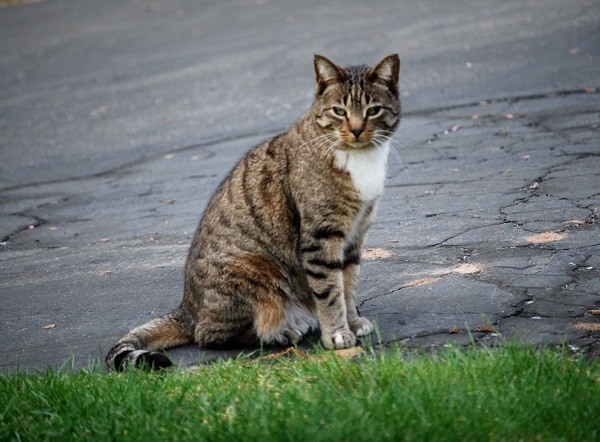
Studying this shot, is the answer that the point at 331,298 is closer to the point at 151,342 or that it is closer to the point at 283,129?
the point at 151,342

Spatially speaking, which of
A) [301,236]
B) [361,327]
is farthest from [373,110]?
[361,327]

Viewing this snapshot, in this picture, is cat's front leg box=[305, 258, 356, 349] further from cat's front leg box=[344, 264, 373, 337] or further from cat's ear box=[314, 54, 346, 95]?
cat's ear box=[314, 54, 346, 95]

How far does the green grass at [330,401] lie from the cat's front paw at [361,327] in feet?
1.37

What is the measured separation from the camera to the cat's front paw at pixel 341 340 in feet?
16.3

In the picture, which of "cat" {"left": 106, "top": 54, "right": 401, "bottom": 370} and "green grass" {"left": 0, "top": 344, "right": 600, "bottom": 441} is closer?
"green grass" {"left": 0, "top": 344, "right": 600, "bottom": 441}

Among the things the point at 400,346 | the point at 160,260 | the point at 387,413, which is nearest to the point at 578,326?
the point at 400,346

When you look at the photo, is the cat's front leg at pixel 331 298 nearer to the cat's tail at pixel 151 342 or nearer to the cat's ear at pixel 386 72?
the cat's tail at pixel 151 342

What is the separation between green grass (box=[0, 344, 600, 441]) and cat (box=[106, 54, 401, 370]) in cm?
48

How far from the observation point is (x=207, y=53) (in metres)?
14.4

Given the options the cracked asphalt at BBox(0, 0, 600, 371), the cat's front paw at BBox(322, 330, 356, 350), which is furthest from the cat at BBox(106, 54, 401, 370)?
the cracked asphalt at BBox(0, 0, 600, 371)

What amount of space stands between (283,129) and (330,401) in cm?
637

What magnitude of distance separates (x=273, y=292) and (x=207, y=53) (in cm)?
983

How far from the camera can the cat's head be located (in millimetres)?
5066

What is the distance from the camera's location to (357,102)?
5.10 meters
